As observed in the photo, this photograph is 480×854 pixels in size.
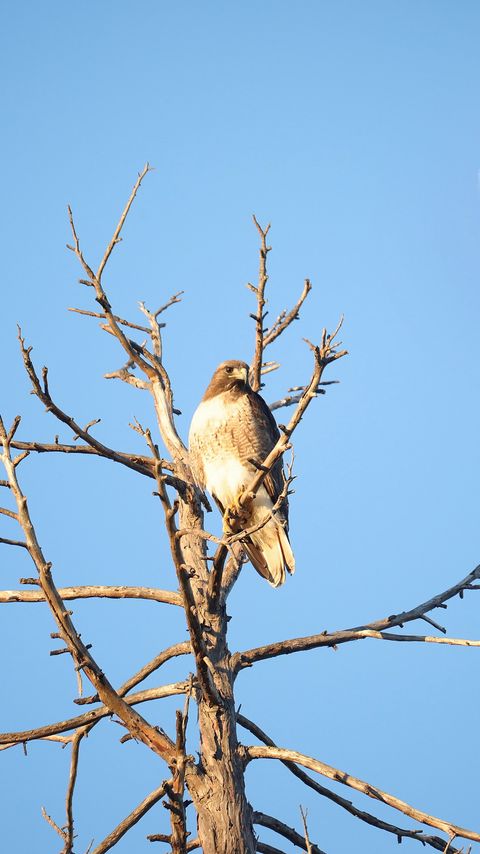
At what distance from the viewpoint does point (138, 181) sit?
6762 millimetres

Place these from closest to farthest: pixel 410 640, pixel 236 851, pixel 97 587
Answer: pixel 236 851
pixel 410 640
pixel 97 587

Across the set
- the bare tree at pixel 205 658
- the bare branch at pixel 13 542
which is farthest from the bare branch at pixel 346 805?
the bare branch at pixel 13 542

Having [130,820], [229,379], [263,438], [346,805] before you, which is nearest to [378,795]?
[346,805]

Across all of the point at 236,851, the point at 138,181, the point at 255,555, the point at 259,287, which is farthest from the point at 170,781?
the point at 138,181

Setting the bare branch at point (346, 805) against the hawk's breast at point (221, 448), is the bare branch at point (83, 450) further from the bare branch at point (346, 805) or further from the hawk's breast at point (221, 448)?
the bare branch at point (346, 805)

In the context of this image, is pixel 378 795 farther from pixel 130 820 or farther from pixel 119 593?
pixel 119 593

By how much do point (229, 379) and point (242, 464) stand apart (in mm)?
734

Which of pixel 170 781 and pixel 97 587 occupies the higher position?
pixel 97 587

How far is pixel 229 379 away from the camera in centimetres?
720

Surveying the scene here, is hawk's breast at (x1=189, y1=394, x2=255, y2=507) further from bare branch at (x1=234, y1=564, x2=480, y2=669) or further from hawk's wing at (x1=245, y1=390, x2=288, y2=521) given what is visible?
bare branch at (x1=234, y1=564, x2=480, y2=669)

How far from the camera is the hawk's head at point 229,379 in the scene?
7.15 metres

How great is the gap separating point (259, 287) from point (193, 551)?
81.4 inches

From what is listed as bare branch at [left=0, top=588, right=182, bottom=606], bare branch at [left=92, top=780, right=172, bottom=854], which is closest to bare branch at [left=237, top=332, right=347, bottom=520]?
bare branch at [left=0, top=588, right=182, bottom=606]

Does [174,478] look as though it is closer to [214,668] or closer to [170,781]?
[214,668]
